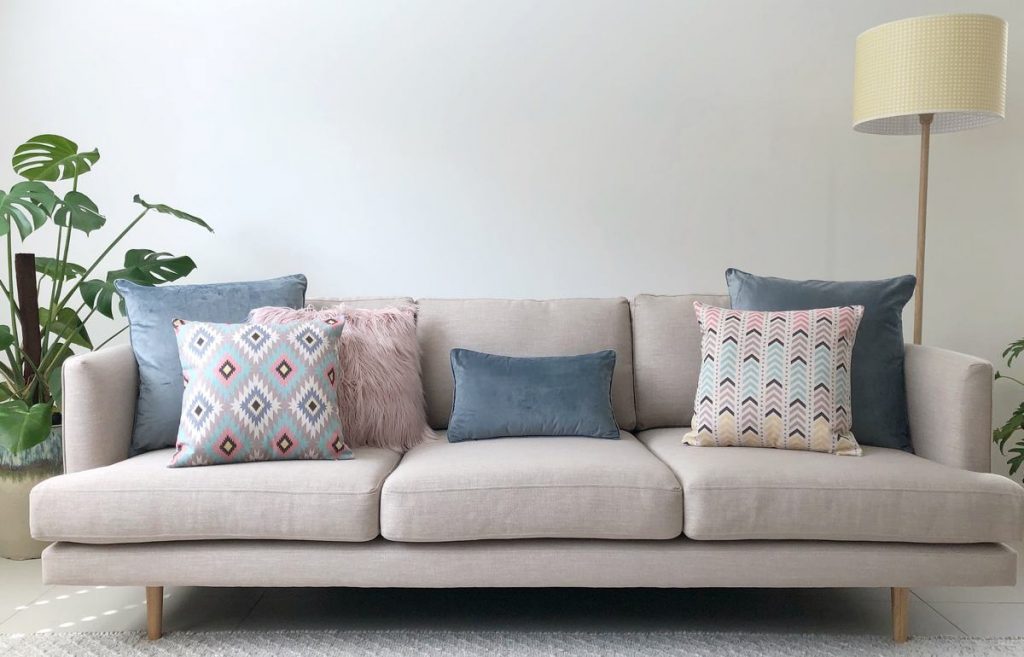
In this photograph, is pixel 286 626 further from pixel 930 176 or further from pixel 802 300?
pixel 930 176

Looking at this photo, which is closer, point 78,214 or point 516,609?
point 516,609

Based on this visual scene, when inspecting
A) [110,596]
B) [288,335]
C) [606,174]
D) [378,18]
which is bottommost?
[110,596]

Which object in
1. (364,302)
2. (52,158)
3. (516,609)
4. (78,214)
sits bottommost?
(516,609)

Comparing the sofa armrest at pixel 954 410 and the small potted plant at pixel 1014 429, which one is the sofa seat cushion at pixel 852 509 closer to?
the sofa armrest at pixel 954 410

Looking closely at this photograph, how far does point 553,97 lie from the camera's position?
130 inches

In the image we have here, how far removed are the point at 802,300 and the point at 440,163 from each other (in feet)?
4.96

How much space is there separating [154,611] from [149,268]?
1.23 m

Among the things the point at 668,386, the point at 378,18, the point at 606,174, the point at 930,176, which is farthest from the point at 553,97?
the point at 930,176

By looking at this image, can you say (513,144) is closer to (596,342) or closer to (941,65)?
(596,342)

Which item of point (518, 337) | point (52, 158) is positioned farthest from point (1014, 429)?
point (52, 158)

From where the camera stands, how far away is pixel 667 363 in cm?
269

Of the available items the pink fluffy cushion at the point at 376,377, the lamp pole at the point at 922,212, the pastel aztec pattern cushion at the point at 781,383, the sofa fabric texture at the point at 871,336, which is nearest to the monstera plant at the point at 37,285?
the pink fluffy cushion at the point at 376,377

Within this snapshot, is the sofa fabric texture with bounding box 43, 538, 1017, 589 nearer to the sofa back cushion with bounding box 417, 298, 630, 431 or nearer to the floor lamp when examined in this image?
the sofa back cushion with bounding box 417, 298, 630, 431

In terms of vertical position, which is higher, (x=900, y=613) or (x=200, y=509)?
(x=200, y=509)
